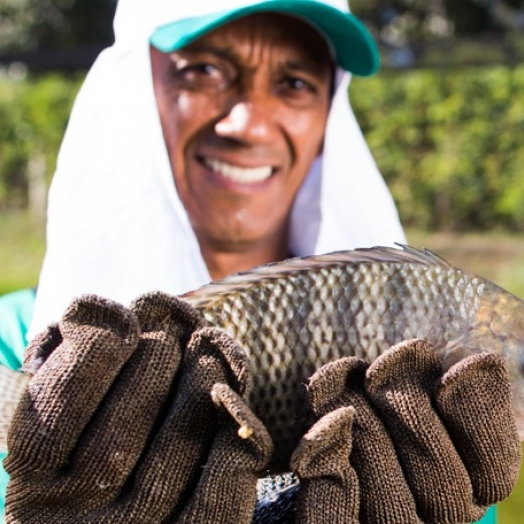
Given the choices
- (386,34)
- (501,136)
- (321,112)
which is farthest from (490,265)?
(386,34)

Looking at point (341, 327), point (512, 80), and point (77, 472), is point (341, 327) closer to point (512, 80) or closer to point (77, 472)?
point (77, 472)

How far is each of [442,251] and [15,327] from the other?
772 cm

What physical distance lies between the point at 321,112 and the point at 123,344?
128cm

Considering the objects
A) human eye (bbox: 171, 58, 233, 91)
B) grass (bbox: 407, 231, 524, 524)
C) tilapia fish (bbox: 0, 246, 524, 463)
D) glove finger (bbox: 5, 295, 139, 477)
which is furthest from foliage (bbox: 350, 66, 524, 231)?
glove finger (bbox: 5, 295, 139, 477)

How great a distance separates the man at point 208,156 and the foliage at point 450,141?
7.67 meters

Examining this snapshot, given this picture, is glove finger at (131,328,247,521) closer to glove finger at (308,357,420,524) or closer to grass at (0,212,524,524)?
glove finger at (308,357,420,524)

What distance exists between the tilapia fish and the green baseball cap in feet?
2.73

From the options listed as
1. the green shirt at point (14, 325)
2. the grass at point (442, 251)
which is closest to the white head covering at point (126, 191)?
the green shirt at point (14, 325)

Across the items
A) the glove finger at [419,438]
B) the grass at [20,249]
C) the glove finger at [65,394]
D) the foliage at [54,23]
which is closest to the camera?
the glove finger at [65,394]

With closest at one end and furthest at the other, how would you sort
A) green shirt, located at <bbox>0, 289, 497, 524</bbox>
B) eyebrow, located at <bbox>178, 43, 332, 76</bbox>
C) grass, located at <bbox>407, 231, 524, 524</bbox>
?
green shirt, located at <bbox>0, 289, 497, 524</bbox>
eyebrow, located at <bbox>178, 43, 332, 76</bbox>
grass, located at <bbox>407, 231, 524, 524</bbox>

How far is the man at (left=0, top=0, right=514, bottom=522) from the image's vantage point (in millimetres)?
2164

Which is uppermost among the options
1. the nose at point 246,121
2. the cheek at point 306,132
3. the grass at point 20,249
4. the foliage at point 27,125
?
the nose at point 246,121

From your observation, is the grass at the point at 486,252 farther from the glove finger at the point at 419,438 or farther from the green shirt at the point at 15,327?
the glove finger at the point at 419,438

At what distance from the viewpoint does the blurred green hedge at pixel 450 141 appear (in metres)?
9.91
